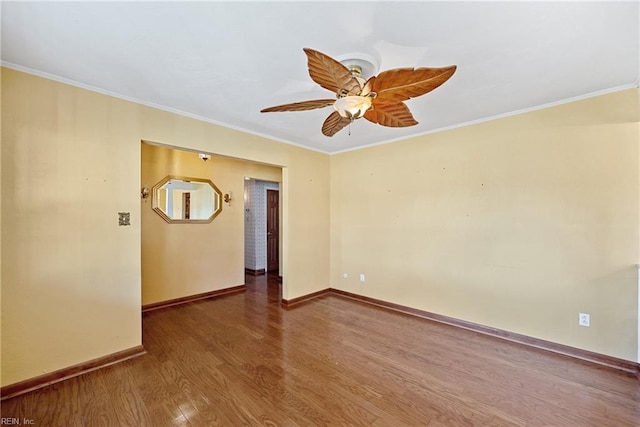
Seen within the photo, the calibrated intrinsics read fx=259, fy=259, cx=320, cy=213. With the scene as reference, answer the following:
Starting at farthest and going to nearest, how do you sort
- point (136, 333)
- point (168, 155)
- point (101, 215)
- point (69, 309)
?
point (168, 155) < point (136, 333) < point (101, 215) < point (69, 309)

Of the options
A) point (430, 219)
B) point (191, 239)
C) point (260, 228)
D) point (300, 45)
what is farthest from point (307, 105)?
point (260, 228)

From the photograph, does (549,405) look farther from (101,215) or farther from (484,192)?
(101,215)

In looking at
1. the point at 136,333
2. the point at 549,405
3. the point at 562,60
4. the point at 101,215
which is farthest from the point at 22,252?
the point at 562,60

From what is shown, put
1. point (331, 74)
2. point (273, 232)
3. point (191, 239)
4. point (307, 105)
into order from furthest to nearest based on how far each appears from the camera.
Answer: point (273, 232)
point (191, 239)
point (307, 105)
point (331, 74)

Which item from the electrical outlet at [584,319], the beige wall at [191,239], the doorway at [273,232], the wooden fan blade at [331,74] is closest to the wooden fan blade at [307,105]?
the wooden fan blade at [331,74]

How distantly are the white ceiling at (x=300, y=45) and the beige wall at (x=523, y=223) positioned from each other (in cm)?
46

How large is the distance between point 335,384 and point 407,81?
89.4 inches

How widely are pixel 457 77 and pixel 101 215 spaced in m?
3.29

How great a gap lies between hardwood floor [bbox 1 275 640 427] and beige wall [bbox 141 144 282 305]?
984mm

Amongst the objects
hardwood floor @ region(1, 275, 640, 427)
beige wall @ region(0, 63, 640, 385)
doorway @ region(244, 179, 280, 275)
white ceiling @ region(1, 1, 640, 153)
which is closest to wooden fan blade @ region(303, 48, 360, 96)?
white ceiling @ region(1, 1, 640, 153)

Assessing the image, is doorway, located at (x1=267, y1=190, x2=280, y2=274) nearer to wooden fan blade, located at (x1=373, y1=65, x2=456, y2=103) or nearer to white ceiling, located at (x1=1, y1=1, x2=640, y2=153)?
white ceiling, located at (x1=1, y1=1, x2=640, y2=153)

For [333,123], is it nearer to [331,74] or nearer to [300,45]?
[300,45]

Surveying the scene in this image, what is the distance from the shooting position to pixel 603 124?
2.38 metres

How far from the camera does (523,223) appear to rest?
9.07 ft
